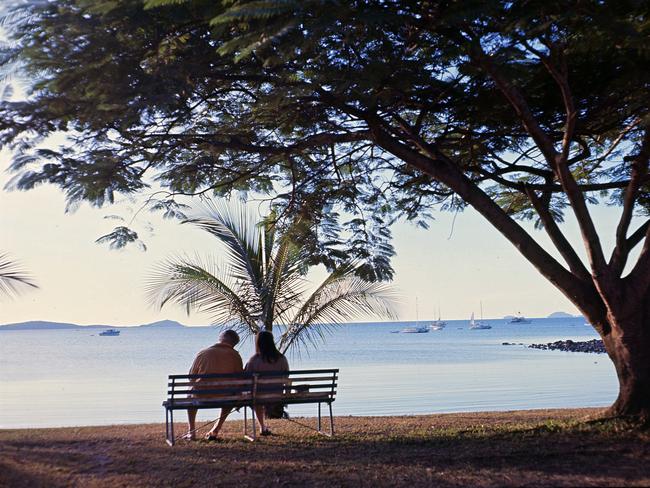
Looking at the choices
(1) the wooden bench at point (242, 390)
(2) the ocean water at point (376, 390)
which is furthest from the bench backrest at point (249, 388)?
(2) the ocean water at point (376, 390)

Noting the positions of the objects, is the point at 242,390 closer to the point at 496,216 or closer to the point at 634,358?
the point at 496,216

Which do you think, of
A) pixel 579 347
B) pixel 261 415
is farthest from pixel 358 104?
pixel 579 347

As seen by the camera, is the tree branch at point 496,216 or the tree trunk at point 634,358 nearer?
the tree trunk at point 634,358

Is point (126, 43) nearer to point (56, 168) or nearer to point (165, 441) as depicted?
point (56, 168)

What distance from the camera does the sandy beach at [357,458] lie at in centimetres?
709

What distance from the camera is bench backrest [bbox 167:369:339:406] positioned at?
9.32 meters

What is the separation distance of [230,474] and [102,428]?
5.21 metres

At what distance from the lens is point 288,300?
1424 cm

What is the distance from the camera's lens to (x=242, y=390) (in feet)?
30.9

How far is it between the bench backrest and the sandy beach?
19.0 inches

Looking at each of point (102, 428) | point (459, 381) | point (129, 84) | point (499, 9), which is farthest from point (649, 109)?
point (459, 381)

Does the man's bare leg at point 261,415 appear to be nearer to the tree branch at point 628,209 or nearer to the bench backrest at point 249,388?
the bench backrest at point 249,388

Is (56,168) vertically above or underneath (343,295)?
above

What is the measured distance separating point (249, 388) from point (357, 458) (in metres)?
1.91
